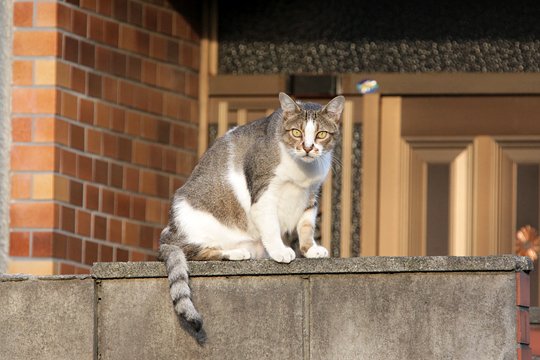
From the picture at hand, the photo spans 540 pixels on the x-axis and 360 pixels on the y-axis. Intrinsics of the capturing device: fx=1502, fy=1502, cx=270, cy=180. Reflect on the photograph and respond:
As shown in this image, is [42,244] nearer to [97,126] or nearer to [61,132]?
[61,132]

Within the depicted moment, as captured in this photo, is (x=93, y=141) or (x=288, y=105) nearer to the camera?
(x=288, y=105)

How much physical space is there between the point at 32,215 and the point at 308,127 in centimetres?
205

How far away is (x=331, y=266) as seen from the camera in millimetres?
6223

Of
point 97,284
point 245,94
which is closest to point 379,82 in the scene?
point 245,94

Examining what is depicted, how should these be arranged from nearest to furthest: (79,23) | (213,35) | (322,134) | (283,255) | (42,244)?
1. (283,255)
2. (322,134)
3. (42,244)
4. (79,23)
5. (213,35)

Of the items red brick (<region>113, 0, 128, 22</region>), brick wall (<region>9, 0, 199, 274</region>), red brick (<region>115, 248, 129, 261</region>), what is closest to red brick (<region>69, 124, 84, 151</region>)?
brick wall (<region>9, 0, 199, 274</region>)

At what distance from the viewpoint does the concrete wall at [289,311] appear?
6.07m

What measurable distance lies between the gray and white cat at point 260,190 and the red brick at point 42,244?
4.37 ft

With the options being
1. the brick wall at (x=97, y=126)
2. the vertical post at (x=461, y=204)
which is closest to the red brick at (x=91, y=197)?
the brick wall at (x=97, y=126)

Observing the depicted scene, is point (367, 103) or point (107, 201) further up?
point (367, 103)

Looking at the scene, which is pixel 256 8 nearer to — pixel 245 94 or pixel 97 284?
pixel 245 94

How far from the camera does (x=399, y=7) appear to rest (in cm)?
921

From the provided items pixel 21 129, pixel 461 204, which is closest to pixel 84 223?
pixel 21 129

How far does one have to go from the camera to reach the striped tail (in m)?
6.16
